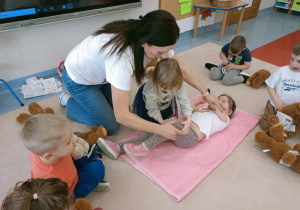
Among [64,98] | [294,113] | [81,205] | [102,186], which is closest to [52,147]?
[81,205]

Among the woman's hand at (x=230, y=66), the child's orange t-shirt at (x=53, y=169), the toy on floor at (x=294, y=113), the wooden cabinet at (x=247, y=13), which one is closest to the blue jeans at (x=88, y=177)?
the child's orange t-shirt at (x=53, y=169)

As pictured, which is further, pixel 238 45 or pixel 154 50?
pixel 238 45

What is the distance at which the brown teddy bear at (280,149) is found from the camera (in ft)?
4.04

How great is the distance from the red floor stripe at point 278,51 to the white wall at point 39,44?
1.67 meters

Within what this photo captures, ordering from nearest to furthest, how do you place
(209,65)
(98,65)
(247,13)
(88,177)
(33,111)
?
(88,177)
(98,65)
(33,111)
(209,65)
(247,13)

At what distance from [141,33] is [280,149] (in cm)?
101

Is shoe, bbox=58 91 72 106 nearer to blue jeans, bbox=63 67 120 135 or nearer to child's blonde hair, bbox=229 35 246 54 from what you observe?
blue jeans, bbox=63 67 120 135

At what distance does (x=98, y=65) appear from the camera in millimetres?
1194

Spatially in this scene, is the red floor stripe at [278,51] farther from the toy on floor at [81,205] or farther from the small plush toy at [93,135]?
the toy on floor at [81,205]

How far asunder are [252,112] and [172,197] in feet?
3.18

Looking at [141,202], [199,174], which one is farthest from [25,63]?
[199,174]

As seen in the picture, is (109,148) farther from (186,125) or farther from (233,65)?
(233,65)

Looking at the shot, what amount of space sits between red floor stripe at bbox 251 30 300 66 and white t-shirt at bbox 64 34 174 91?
1.68 m

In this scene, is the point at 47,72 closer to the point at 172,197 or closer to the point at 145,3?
the point at 145,3
